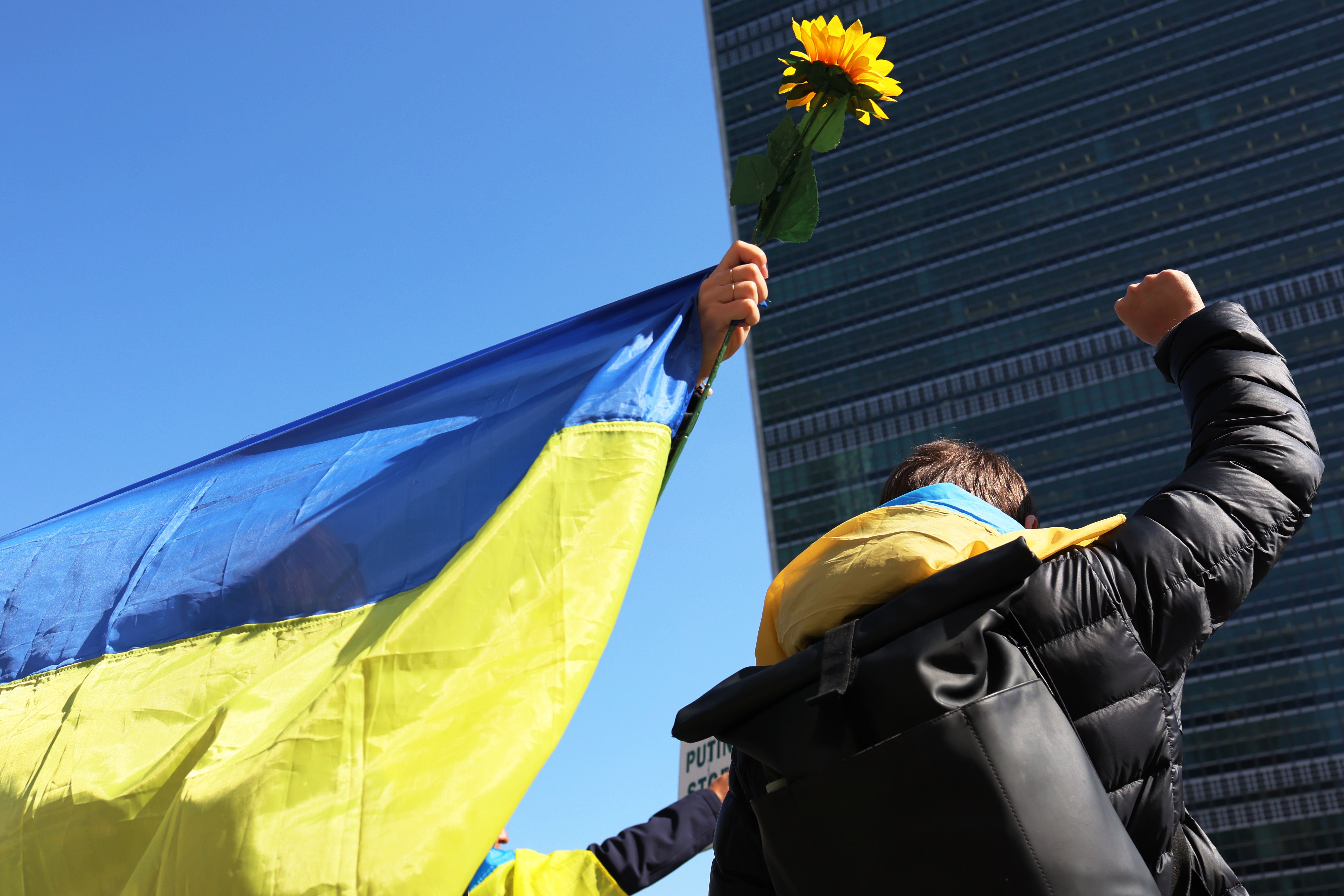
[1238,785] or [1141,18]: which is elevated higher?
[1141,18]

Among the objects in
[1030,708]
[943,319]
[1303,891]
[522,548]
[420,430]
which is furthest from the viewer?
[943,319]

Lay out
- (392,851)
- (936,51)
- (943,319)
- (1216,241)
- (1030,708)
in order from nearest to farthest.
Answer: (1030,708), (392,851), (1216,241), (943,319), (936,51)

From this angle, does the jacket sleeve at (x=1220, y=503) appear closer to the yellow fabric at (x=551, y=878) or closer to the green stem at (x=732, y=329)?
the green stem at (x=732, y=329)

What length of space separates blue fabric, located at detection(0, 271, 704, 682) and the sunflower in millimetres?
510

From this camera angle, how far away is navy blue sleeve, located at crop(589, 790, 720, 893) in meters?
2.61

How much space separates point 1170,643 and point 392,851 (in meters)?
1.11

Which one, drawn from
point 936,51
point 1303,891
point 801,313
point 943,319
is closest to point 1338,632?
point 1303,891

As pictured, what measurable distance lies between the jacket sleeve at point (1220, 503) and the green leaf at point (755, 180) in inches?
46.5

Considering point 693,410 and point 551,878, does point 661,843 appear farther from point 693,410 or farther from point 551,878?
point 693,410

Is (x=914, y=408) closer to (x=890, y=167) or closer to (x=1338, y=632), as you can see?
(x=890, y=167)

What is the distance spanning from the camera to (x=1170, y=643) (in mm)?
1415

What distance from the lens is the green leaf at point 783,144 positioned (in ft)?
8.61

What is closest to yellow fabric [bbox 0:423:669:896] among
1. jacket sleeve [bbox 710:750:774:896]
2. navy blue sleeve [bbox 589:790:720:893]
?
jacket sleeve [bbox 710:750:774:896]

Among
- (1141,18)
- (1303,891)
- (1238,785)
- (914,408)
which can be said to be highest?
(1141,18)
